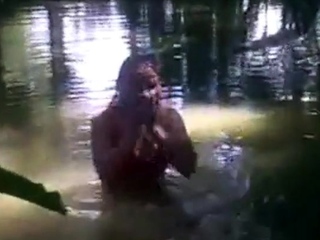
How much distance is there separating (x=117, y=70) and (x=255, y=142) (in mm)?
170

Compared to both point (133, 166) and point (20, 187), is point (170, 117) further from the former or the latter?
point (20, 187)

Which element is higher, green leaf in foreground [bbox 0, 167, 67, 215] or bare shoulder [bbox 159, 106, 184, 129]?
bare shoulder [bbox 159, 106, 184, 129]

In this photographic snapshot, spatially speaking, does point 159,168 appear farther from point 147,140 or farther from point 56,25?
point 56,25

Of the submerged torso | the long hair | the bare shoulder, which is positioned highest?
the long hair

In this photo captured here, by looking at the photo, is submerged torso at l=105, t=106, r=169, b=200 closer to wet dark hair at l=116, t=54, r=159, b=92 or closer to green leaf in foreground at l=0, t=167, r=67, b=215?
wet dark hair at l=116, t=54, r=159, b=92

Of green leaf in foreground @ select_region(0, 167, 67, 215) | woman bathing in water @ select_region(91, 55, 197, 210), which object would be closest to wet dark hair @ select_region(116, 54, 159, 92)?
woman bathing in water @ select_region(91, 55, 197, 210)

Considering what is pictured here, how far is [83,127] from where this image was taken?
0.73 m

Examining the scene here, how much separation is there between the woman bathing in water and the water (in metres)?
0.01

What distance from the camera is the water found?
0.71m

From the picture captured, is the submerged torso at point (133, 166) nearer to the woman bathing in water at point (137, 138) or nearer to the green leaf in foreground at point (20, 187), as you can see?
the woman bathing in water at point (137, 138)

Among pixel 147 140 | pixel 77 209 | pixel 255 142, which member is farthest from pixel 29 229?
pixel 255 142

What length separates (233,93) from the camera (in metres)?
0.76

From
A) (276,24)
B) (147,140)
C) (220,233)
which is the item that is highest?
(276,24)

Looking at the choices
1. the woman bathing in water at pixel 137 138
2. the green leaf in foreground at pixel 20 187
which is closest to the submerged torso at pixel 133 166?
the woman bathing in water at pixel 137 138
